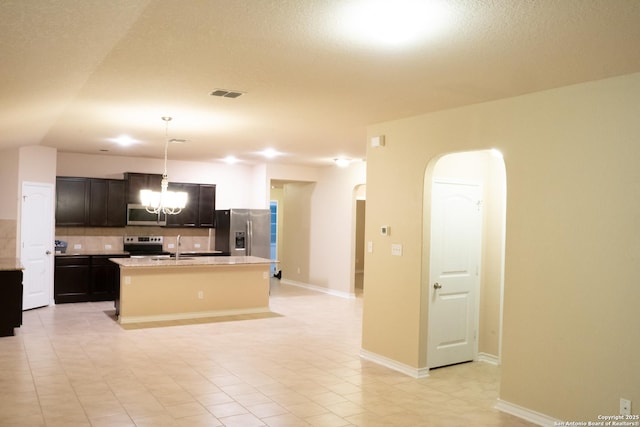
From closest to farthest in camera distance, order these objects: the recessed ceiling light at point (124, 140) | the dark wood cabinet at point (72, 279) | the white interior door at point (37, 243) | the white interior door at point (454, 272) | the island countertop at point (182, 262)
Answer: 1. the white interior door at point (454, 272)
2. the recessed ceiling light at point (124, 140)
3. the island countertop at point (182, 262)
4. the white interior door at point (37, 243)
5. the dark wood cabinet at point (72, 279)

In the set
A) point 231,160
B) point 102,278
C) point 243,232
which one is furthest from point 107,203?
point 243,232

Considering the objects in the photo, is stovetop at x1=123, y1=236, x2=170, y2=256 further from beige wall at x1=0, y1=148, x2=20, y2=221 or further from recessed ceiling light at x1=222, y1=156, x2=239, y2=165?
beige wall at x1=0, y1=148, x2=20, y2=221

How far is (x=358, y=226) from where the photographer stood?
15.1 metres

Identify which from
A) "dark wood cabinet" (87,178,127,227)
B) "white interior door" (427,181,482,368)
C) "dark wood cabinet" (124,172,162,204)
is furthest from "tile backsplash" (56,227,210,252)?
"white interior door" (427,181,482,368)

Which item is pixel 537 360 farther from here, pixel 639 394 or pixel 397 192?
pixel 397 192

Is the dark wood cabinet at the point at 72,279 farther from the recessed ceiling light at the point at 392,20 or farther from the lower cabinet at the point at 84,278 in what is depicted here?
the recessed ceiling light at the point at 392,20

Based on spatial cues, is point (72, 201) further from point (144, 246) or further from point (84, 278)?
point (144, 246)

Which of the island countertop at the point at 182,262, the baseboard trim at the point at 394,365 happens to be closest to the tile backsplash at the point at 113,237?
the island countertop at the point at 182,262

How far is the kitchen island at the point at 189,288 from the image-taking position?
25.1 ft

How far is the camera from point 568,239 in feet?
13.3

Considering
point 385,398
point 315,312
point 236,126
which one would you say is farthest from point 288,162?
point 385,398

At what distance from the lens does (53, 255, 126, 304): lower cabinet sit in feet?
29.5

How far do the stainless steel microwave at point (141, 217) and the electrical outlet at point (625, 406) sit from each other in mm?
8192

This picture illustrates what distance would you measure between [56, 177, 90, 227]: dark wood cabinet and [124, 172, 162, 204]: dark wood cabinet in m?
0.70
